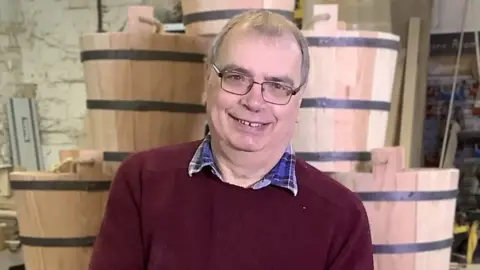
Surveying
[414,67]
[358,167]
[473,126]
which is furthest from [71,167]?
[473,126]

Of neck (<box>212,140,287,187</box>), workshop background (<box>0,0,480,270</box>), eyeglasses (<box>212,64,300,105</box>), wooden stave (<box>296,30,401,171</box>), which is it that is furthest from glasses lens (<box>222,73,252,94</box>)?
workshop background (<box>0,0,480,270</box>)

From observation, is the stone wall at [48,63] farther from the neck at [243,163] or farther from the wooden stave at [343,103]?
the neck at [243,163]

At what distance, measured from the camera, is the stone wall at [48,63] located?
3.40 m

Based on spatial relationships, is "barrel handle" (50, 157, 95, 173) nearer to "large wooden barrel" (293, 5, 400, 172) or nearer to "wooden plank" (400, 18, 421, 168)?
"large wooden barrel" (293, 5, 400, 172)

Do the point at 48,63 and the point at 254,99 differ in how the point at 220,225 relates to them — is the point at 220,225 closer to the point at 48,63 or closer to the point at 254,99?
the point at 254,99

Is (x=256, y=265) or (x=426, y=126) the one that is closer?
(x=256, y=265)

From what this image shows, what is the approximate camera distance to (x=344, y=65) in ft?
5.46

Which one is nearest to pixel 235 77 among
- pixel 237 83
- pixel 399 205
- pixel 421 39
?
pixel 237 83

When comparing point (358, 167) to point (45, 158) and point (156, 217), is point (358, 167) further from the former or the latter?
point (45, 158)

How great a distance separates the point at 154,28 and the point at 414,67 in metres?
1.17

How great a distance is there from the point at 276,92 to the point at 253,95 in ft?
0.16

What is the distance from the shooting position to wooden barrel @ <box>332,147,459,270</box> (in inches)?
63.5

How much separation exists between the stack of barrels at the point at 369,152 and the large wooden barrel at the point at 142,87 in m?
0.31

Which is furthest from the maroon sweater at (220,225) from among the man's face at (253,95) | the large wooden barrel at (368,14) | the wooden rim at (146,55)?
the large wooden barrel at (368,14)
